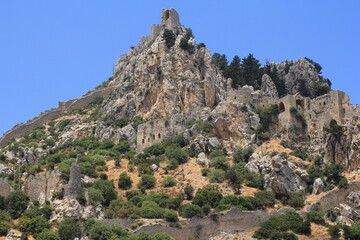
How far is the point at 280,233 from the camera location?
180 ft

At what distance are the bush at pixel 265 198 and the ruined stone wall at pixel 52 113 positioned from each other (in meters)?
40.6

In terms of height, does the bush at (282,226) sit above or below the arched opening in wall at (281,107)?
below

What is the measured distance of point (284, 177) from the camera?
2616 inches

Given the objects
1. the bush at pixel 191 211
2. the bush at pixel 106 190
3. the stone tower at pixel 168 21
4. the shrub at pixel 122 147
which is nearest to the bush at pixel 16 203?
the bush at pixel 106 190

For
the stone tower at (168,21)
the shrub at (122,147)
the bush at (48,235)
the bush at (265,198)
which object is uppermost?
the stone tower at (168,21)

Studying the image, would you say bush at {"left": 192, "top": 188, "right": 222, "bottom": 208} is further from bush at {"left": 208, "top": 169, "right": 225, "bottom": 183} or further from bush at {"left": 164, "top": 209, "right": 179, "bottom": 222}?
bush at {"left": 164, "top": 209, "right": 179, "bottom": 222}

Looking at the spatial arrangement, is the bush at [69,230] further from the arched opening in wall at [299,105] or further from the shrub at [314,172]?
the arched opening in wall at [299,105]

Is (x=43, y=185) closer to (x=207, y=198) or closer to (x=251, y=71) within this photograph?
(x=207, y=198)

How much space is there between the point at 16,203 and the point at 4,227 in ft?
15.6

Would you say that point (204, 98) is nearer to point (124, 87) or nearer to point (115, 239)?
point (124, 87)

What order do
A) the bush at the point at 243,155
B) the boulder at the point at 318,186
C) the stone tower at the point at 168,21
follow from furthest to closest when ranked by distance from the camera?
the stone tower at the point at 168,21 < the bush at the point at 243,155 < the boulder at the point at 318,186

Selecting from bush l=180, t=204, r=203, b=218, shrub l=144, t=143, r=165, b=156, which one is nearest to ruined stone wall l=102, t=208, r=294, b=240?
bush l=180, t=204, r=203, b=218

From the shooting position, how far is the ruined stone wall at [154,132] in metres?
80.5

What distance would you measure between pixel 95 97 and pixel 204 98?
24611mm
